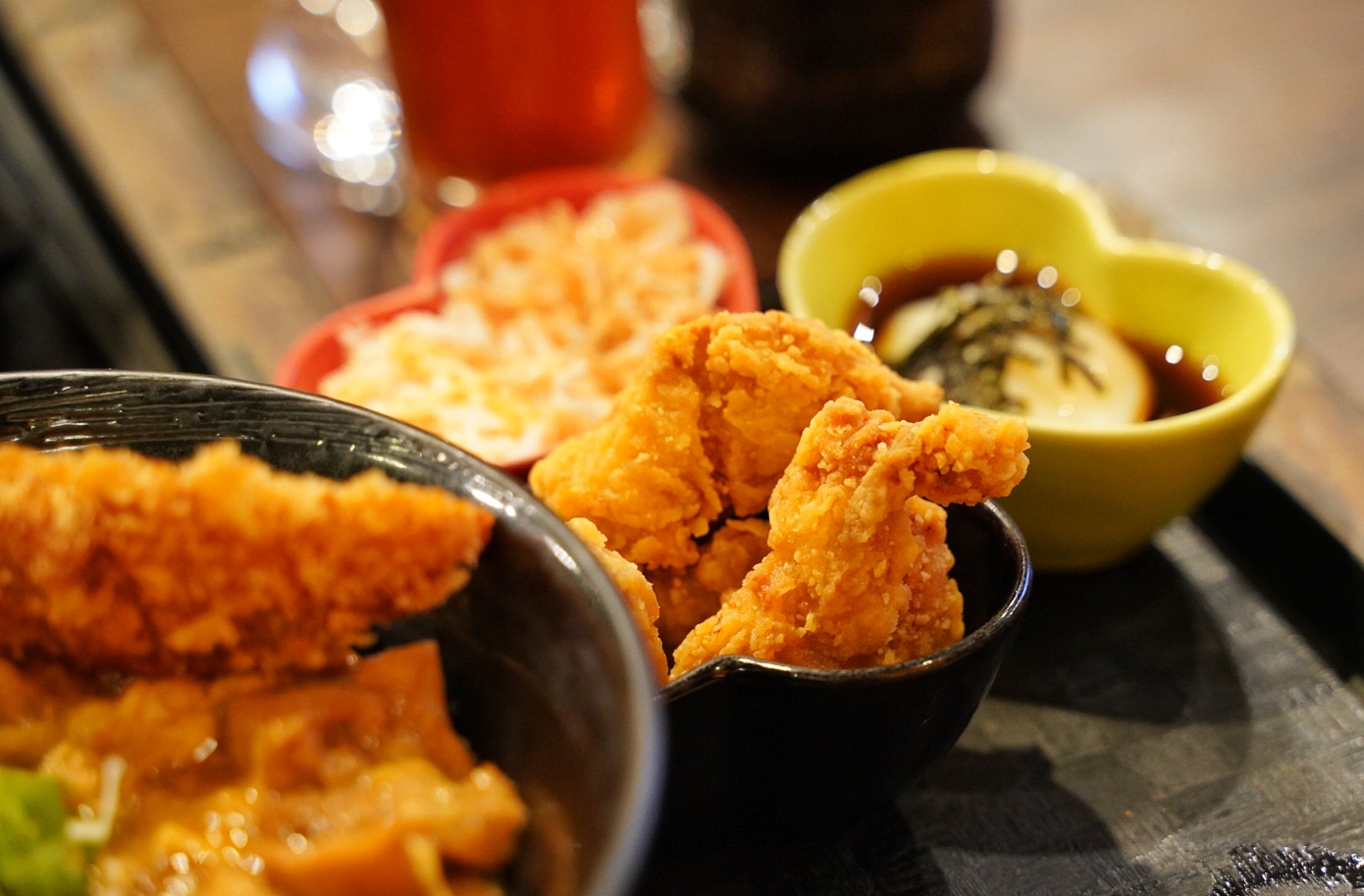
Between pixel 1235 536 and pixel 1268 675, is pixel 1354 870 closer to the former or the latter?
pixel 1268 675

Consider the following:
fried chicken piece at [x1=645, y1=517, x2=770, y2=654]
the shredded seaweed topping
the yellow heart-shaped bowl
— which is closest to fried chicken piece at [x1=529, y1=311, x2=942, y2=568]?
fried chicken piece at [x1=645, y1=517, x2=770, y2=654]

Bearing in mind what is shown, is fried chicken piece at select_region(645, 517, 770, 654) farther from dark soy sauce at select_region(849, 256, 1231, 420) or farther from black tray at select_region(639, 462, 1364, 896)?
dark soy sauce at select_region(849, 256, 1231, 420)

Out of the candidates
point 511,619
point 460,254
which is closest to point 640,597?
point 511,619

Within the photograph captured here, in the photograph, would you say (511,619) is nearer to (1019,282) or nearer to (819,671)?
(819,671)

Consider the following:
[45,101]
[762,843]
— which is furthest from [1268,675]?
[45,101]

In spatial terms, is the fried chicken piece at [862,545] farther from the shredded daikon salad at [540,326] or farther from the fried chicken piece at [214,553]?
the shredded daikon salad at [540,326]

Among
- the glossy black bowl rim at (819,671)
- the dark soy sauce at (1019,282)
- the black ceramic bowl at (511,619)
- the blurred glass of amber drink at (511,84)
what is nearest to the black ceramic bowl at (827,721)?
the glossy black bowl rim at (819,671)

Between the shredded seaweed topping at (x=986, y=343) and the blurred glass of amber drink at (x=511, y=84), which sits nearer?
the shredded seaweed topping at (x=986, y=343)
